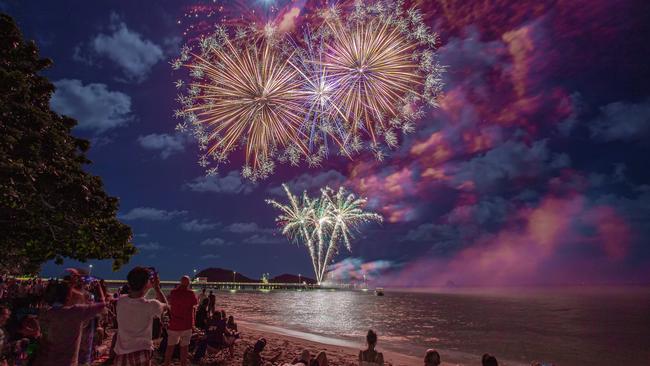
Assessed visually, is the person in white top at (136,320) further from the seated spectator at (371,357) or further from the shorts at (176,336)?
the seated spectator at (371,357)

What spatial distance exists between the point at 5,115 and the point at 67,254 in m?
7.47

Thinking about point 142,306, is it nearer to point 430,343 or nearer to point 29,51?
point 29,51

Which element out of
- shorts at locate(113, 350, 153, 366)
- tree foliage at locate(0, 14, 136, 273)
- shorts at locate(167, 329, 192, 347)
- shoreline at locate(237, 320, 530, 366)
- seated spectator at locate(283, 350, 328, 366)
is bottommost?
shoreline at locate(237, 320, 530, 366)

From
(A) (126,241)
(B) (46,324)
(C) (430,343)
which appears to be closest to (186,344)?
(B) (46,324)

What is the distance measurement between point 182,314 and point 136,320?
395cm

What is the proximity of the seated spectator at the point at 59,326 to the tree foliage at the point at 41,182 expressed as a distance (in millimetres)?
8695

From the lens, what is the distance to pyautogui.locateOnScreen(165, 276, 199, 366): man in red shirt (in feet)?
25.7

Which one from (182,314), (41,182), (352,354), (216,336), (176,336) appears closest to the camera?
(182,314)

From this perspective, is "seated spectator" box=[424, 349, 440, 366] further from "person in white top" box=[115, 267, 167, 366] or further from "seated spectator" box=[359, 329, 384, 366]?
"person in white top" box=[115, 267, 167, 366]

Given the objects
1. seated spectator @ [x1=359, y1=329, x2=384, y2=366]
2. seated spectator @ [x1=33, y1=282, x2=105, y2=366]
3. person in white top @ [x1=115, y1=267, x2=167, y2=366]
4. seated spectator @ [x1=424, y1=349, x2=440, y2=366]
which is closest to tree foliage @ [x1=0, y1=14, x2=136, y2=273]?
seated spectator @ [x1=33, y1=282, x2=105, y2=366]

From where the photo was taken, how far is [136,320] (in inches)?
172

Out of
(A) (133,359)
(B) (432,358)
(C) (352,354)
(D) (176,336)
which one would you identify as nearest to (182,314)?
(D) (176,336)

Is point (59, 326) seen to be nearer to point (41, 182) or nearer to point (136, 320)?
point (136, 320)

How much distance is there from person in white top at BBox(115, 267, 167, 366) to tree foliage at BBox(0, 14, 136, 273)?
9.18 metres
